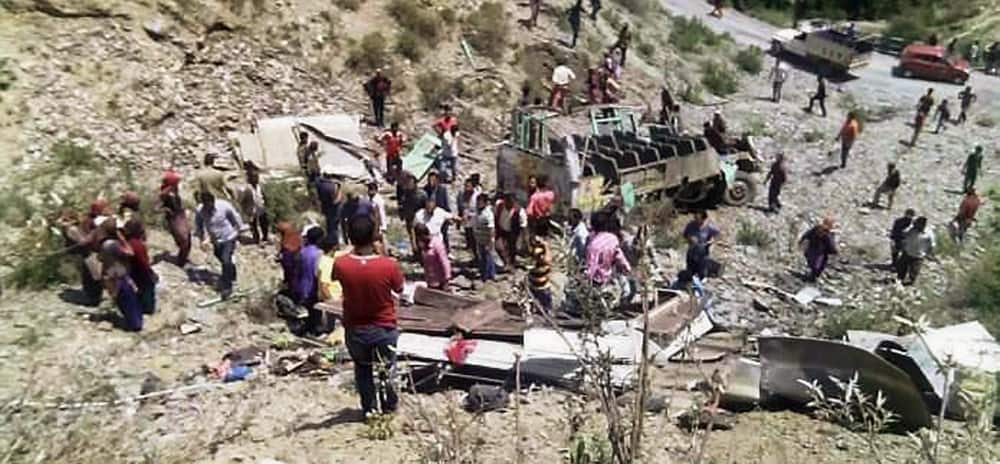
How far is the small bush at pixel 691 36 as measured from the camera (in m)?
28.2

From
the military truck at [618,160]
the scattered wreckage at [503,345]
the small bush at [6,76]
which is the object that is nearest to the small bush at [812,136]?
the military truck at [618,160]

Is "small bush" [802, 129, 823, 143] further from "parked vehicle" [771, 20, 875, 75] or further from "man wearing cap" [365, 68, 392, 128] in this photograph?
"man wearing cap" [365, 68, 392, 128]

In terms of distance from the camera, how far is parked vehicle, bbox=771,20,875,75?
30250 mm

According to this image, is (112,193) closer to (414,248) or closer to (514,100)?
(414,248)

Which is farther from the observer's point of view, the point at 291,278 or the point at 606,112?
the point at 606,112

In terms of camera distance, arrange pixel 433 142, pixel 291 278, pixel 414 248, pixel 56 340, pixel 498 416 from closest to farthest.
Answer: pixel 498 416 < pixel 56 340 < pixel 291 278 < pixel 414 248 < pixel 433 142

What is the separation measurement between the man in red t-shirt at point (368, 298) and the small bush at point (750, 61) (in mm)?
23164

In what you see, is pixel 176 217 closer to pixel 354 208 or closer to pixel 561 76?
pixel 354 208

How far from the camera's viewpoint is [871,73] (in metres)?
31.5

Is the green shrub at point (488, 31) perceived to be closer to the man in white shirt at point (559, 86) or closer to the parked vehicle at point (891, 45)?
the man in white shirt at point (559, 86)

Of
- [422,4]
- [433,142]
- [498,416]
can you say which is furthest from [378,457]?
[422,4]

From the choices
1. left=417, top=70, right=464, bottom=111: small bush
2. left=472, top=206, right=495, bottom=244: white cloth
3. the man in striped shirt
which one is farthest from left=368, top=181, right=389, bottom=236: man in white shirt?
left=417, top=70, right=464, bottom=111: small bush

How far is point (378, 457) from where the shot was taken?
7.39 metres

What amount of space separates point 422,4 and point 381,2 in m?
0.87
